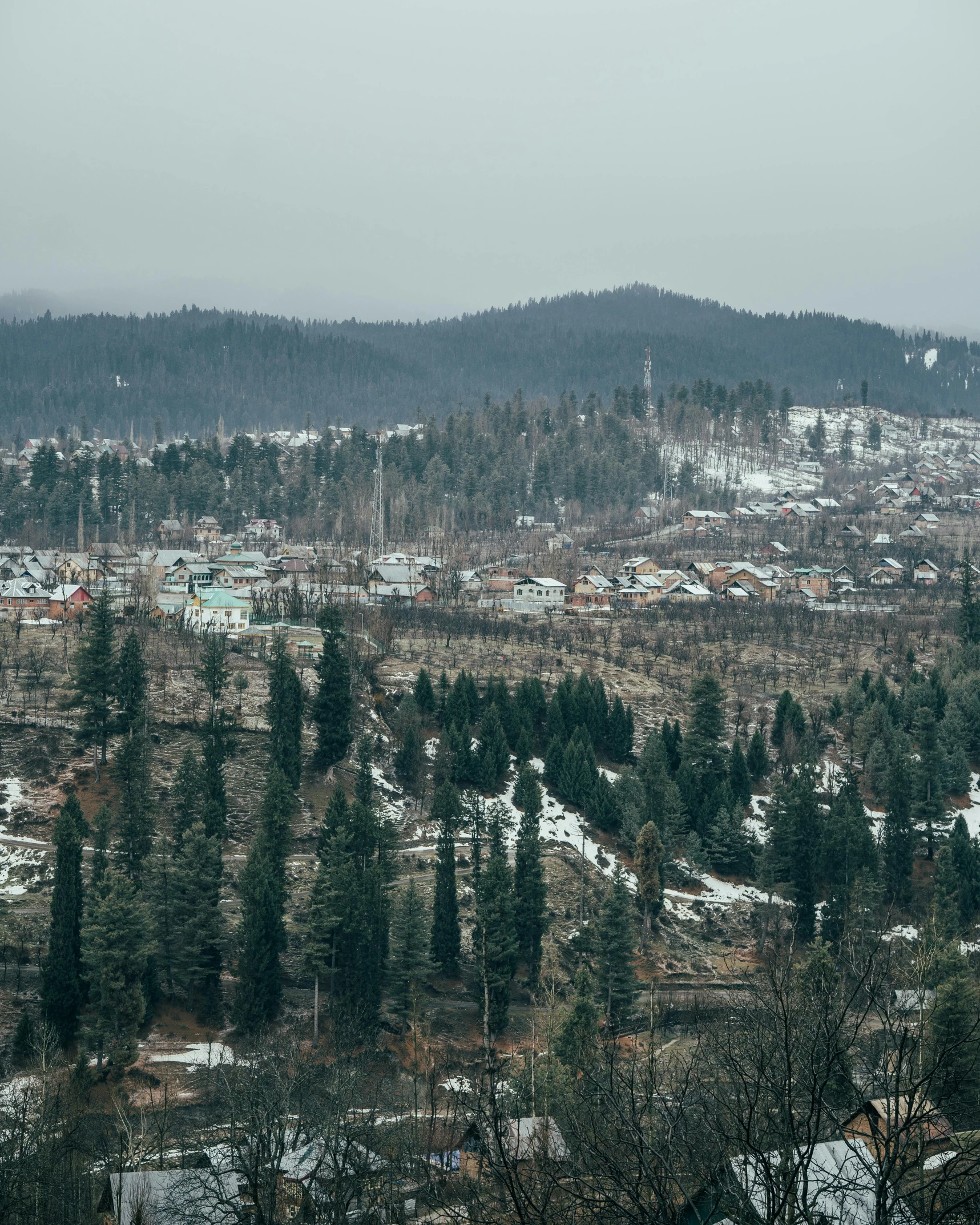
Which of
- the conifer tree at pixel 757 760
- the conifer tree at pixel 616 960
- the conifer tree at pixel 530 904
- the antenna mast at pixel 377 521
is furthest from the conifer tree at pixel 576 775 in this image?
the antenna mast at pixel 377 521

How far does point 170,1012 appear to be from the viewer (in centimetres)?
2994

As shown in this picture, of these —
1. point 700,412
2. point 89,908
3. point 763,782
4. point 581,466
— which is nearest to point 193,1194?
point 89,908

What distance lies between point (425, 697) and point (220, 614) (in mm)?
15504

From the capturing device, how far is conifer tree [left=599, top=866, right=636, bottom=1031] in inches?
1238

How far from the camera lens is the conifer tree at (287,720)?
40188 mm

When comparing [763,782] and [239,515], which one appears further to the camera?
[239,515]

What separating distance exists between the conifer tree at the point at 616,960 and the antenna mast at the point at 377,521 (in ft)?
168

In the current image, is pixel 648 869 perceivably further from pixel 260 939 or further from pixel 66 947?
pixel 66 947

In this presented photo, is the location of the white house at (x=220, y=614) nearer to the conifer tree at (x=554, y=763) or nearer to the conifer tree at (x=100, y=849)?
the conifer tree at (x=554, y=763)

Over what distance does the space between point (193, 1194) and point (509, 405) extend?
123 metres

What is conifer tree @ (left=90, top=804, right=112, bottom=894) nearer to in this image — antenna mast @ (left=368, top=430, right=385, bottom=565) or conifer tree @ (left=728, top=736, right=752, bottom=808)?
conifer tree @ (left=728, top=736, right=752, bottom=808)

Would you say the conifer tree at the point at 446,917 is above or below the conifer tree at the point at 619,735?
below

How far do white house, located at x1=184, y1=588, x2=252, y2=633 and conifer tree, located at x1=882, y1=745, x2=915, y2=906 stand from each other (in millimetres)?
31012

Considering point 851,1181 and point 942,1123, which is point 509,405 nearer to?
point 942,1123
